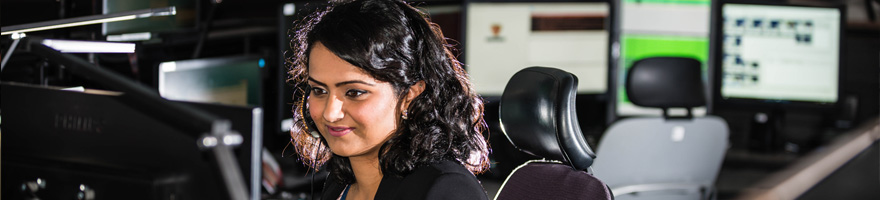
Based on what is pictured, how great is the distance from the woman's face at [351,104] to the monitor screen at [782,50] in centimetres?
244

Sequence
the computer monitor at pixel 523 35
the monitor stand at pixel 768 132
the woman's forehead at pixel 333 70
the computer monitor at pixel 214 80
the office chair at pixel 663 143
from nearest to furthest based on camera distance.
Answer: the woman's forehead at pixel 333 70, the computer monitor at pixel 214 80, the office chair at pixel 663 143, the computer monitor at pixel 523 35, the monitor stand at pixel 768 132

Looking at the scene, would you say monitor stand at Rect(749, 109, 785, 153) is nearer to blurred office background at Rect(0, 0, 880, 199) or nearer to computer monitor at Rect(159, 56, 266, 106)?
blurred office background at Rect(0, 0, 880, 199)

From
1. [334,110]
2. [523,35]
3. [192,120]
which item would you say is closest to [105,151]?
[192,120]

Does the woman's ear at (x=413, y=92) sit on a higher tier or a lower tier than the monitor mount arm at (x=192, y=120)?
lower

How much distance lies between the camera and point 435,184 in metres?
1.09

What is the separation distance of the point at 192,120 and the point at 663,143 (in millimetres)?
2135

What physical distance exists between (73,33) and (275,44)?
3.81ft

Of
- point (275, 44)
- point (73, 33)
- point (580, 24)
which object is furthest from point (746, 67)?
point (73, 33)

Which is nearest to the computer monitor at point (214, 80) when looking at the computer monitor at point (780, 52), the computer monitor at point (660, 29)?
the computer monitor at point (660, 29)

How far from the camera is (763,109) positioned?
3.34 metres

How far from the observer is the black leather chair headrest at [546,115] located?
1292 millimetres

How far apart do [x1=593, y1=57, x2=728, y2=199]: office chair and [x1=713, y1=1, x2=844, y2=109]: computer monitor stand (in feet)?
1.89

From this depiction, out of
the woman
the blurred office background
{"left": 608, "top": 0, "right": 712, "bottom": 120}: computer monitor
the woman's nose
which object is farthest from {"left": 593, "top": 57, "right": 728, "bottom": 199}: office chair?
the woman's nose

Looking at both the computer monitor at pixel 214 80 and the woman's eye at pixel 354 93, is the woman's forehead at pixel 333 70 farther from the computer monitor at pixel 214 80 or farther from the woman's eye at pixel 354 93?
the computer monitor at pixel 214 80
